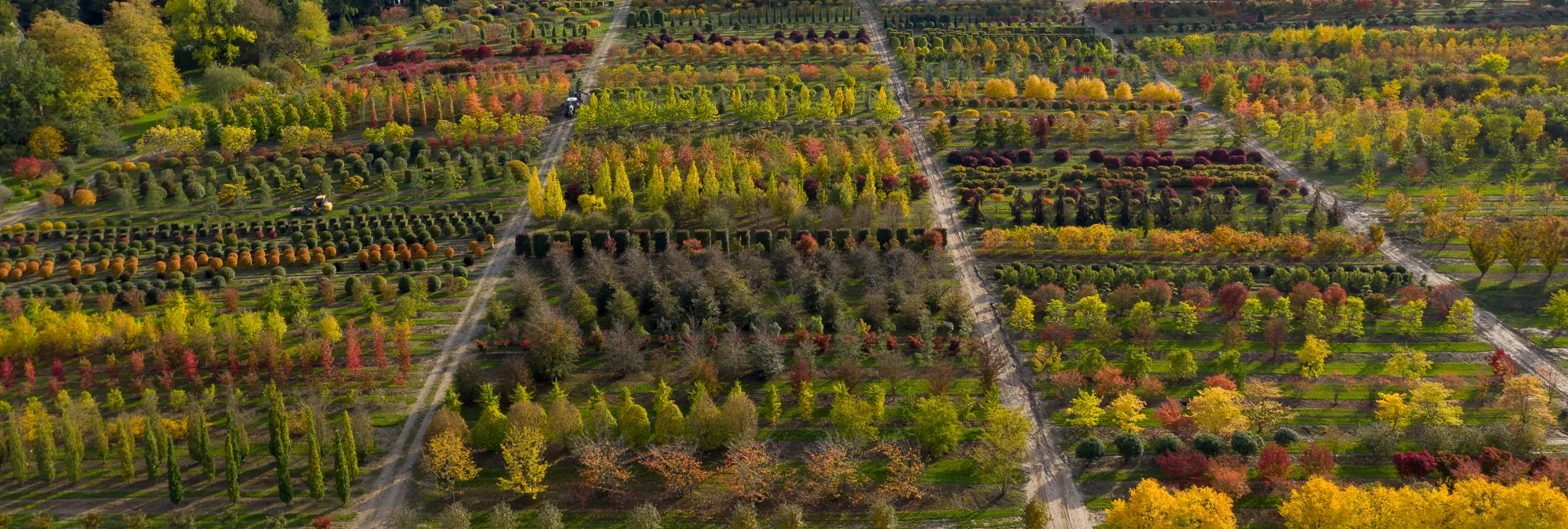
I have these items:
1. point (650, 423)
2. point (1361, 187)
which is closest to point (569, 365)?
point (650, 423)

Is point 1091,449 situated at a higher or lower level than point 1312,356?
lower

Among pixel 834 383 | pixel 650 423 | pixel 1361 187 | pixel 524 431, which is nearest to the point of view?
pixel 524 431

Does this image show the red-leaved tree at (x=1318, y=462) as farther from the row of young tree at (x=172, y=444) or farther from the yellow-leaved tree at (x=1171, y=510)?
the row of young tree at (x=172, y=444)

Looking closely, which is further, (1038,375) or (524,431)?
(1038,375)

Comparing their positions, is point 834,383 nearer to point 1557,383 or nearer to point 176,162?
point 1557,383

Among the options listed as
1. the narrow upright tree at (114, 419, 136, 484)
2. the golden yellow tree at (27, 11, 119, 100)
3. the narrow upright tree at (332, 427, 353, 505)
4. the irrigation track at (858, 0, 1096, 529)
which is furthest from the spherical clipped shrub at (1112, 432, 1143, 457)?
the golden yellow tree at (27, 11, 119, 100)

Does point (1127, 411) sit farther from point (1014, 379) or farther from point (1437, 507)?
point (1437, 507)

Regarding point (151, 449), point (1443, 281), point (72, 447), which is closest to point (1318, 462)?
point (1443, 281)

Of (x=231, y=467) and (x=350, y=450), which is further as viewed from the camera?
(x=350, y=450)
